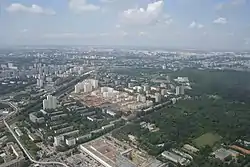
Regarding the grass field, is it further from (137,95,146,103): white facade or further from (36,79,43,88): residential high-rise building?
(36,79,43,88): residential high-rise building

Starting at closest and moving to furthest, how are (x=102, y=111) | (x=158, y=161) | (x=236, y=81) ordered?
1. (x=158, y=161)
2. (x=102, y=111)
3. (x=236, y=81)

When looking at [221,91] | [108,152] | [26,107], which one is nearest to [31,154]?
[108,152]

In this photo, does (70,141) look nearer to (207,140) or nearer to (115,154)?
(115,154)

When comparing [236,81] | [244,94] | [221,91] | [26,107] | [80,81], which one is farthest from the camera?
[80,81]

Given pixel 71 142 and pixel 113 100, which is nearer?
pixel 71 142

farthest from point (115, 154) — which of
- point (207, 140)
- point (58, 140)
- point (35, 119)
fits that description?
point (35, 119)

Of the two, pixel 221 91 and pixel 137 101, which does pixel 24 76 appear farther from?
pixel 221 91

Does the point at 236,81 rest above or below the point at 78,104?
above

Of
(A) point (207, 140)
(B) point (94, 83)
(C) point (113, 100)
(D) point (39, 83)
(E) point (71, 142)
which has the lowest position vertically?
(E) point (71, 142)

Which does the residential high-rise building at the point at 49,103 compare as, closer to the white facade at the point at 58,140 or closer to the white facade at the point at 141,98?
the white facade at the point at 58,140

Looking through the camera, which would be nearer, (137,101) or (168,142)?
(168,142)
